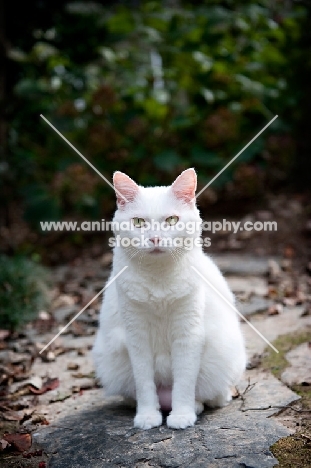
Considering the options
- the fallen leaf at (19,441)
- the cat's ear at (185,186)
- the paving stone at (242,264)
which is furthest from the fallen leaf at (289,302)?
the fallen leaf at (19,441)

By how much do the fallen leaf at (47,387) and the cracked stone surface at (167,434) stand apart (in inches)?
1.7

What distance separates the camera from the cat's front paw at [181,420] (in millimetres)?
1875

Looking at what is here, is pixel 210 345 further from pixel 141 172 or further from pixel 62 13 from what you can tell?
pixel 62 13

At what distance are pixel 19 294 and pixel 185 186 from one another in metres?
1.96

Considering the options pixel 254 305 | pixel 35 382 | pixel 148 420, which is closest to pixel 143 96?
pixel 254 305

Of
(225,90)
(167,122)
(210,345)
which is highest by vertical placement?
(225,90)

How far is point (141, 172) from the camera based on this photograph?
5309 mm

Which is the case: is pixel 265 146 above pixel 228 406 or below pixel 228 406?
above

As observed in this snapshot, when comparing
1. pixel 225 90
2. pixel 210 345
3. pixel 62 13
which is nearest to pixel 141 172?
pixel 225 90

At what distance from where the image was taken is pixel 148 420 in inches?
75.2

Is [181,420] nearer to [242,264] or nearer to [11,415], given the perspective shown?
[11,415]

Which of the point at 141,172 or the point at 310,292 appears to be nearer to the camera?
the point at 310,292

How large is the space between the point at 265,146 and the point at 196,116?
0.76 meters

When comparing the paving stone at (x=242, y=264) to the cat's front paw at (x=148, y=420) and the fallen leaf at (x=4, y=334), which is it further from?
the cat's front paw at (x=148, y=420)
